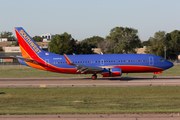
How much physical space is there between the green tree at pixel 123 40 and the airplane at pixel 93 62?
87358mm

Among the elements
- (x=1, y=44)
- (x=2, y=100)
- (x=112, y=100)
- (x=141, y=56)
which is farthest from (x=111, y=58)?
(x=1, y=44)

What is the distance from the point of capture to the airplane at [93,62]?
36.4 m

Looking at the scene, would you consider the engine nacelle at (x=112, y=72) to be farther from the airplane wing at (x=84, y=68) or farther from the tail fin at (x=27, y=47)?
the tail fin at (x=27, y=47)

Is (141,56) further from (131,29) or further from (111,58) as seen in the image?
(131,29)

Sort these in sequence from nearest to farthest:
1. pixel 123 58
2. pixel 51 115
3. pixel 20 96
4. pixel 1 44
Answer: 1. pixel 51 115
2. pixel 20 96
3. pixel 123 58
4. pixel 1 44

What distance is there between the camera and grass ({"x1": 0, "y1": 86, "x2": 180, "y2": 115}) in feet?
53.4

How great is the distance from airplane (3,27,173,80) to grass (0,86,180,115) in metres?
10.9

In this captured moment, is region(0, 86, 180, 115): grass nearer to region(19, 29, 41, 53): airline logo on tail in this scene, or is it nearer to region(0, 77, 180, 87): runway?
region(0, 77, 180, 87): runway

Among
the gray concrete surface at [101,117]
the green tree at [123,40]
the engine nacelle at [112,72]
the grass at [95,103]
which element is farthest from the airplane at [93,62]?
the green tree at [123,40]

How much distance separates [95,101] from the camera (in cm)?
2012

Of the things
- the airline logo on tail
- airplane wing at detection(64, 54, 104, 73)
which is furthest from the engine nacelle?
the airline logo on tail

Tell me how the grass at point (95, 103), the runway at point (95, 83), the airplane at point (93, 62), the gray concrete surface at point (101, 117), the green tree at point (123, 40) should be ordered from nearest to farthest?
the gray concrete surface at point (101, 117) < the grass at point (95, 103) < the runway at point (95, 83) < the airplane at point (93, 62) < the green tree at point (123, 40)

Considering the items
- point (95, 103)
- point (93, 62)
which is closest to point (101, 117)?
point (95, 103)

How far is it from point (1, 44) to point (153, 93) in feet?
554
